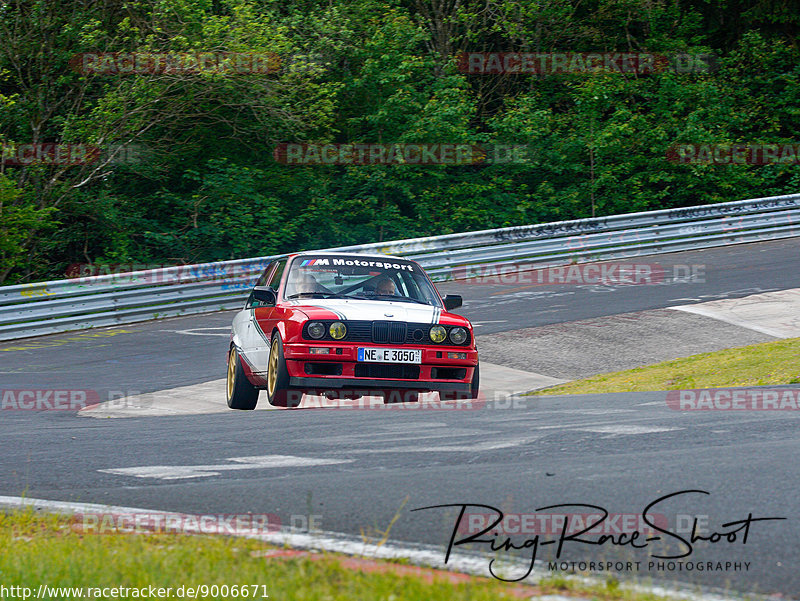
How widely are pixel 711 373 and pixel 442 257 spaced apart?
9.05m

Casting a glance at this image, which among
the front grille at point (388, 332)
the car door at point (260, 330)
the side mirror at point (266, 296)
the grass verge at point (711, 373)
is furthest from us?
the grass verge at point (711, 373)

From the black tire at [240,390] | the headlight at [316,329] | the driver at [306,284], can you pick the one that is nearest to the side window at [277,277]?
the driver at [306,284]

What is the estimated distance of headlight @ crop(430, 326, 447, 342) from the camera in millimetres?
9406

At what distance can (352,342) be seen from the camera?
9227 mm

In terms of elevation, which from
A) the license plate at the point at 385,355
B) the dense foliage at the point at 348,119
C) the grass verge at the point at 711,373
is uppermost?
the dense foliage at the point at 348,119

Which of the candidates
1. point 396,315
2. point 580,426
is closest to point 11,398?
point 396,315

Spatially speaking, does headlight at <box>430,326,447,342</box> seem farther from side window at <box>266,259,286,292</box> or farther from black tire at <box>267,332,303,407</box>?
side window at <box>266,259,286,292</box>

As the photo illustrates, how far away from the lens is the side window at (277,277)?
34.6ft

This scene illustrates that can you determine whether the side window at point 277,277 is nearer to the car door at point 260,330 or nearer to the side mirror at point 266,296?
the car door at point 260,330

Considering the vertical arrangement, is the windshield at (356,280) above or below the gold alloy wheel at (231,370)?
above

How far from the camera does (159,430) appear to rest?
28.7 ft

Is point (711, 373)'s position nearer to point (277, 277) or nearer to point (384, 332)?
point (384, 332)

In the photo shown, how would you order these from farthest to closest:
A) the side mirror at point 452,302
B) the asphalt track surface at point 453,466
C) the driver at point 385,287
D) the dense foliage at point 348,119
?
the dense foliage at point 348,119 → the driver at point 385,287 → the side mirror at point 452,302 → the asphalt track surface at point 453,466

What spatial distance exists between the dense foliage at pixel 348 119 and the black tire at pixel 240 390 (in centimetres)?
1092
